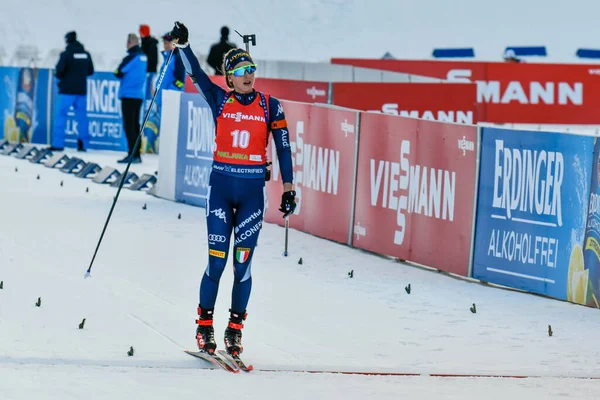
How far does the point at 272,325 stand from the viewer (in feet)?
28.8

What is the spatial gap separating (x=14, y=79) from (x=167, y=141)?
744 centimetres

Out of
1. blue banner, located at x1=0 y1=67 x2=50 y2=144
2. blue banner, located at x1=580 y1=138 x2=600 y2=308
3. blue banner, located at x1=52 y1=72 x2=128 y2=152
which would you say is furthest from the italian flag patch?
blue banner, located at x1=0 y1=67 x2=50 y2=144

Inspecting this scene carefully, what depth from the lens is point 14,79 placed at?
2270 centimetres

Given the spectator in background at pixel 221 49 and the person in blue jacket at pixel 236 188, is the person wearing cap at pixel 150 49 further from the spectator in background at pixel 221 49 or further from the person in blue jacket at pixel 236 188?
the person in blue jacket at pixel 236 188

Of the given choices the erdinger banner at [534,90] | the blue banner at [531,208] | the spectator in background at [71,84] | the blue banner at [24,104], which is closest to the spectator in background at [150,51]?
the blue banner at [24,104]

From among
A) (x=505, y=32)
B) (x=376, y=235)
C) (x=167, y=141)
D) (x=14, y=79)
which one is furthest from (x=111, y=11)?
(x=376, y=235)

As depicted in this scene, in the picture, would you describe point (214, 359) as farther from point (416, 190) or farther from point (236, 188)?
point (416, 190)

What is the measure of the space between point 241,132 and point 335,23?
5290cm

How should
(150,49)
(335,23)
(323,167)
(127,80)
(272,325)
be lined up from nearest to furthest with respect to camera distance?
(272,325)
(323,167)
(127,80)
(150,49)
(335,23)

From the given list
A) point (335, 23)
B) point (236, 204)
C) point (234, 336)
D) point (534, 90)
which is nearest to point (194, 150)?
point (236, 204)

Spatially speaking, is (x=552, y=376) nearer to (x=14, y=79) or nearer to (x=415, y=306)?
(x=415, y=306)

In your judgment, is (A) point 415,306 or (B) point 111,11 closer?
(A) point 415,306

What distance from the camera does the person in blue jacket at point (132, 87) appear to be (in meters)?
19.7

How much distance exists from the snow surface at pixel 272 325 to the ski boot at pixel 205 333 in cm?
12
